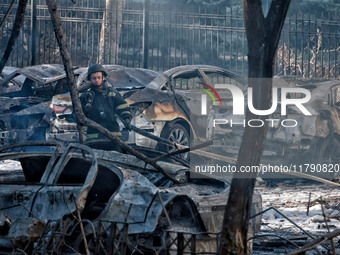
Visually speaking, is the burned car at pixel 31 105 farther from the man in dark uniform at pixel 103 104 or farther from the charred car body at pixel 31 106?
the man in dark uniform at pixel 103 104

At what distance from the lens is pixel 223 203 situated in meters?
4.86

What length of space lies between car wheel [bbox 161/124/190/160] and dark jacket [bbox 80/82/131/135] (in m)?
1.91

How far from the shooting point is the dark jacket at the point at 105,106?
838cm

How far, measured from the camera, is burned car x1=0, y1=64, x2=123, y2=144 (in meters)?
10.3

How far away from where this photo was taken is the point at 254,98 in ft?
12.9

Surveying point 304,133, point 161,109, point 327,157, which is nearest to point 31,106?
point 161,109

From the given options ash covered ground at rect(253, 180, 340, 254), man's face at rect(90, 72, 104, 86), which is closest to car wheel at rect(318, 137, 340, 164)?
ash covered ground at rect(253, 180, 340, 254)

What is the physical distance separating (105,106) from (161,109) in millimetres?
1907

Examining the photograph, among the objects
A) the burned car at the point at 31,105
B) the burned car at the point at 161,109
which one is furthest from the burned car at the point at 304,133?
the burned car at the point at 31,105

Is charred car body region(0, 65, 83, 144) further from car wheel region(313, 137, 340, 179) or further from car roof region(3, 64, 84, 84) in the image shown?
car wheel region(313, 137, 340, 179)

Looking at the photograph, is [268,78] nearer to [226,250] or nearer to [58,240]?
[226,250]

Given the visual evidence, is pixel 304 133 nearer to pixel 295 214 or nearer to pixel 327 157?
pixel 327 157

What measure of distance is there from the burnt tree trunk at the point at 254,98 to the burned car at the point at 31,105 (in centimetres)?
666

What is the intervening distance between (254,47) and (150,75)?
8028mm
